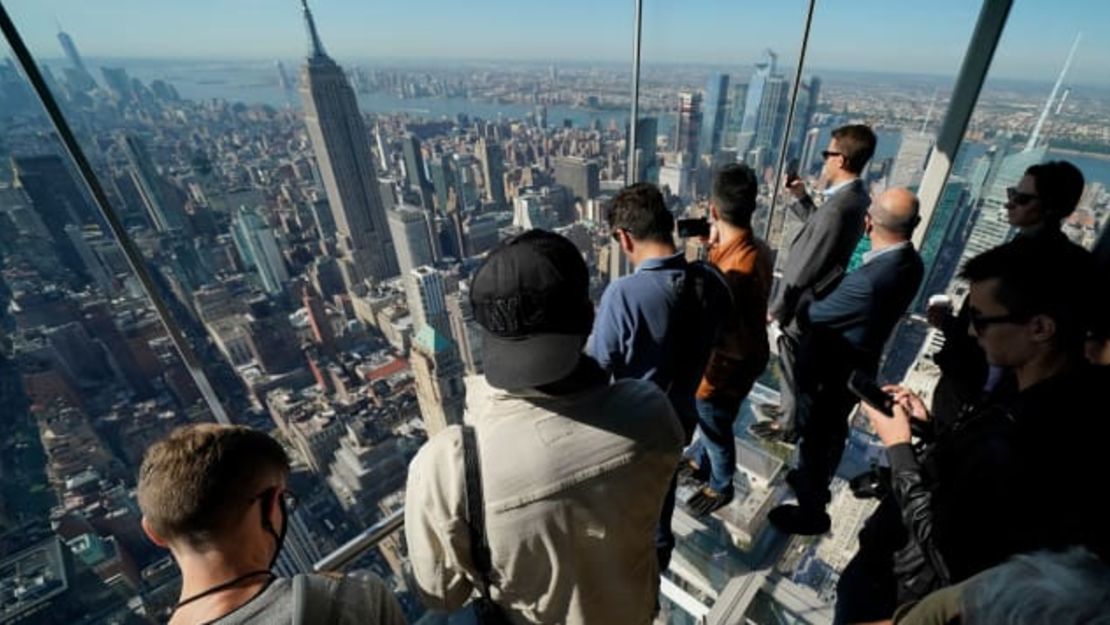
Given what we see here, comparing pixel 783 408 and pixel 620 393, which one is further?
pixel 783 408

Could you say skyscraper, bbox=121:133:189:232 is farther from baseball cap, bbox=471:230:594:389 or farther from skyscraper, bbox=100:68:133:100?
baseball cap, bbox=471:230:594:389

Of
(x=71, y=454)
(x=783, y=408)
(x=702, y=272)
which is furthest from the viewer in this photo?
(x=71, y=454)

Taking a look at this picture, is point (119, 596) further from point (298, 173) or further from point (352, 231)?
point (298, 173)

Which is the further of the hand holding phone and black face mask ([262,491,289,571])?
the hand holding phone

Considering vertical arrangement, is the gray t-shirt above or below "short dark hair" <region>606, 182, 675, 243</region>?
below

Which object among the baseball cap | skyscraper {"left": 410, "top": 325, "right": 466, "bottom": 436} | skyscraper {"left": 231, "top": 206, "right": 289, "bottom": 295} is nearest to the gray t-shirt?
the baseball cap

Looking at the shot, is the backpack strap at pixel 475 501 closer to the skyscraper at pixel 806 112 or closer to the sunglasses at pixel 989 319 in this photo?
the sunglasses at pixel 989 319

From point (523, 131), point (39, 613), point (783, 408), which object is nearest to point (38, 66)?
point (783, 408)
